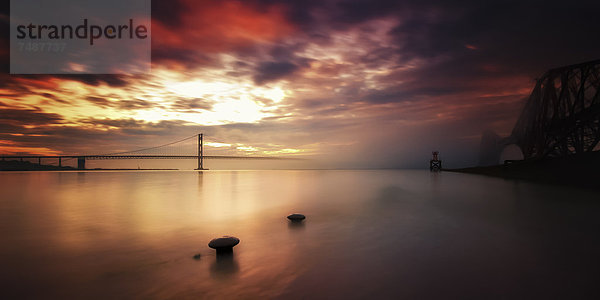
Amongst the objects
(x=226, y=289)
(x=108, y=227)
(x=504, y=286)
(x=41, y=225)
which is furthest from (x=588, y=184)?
(x=41, y=225)

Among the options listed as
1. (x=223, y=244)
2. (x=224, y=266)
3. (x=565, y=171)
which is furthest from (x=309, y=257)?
(x=565, y=171)

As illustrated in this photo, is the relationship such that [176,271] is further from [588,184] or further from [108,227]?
[588,184]

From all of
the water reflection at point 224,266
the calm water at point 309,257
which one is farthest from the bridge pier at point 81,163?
the water reflection at point 224,266

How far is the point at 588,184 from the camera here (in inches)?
1037

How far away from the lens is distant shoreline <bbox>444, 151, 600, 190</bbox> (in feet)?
87.4

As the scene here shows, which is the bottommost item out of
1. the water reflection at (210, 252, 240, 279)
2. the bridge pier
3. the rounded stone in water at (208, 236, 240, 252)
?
the bridge pier

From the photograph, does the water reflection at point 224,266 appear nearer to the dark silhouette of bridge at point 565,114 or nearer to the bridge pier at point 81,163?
the dark silhouette of bridge at point 565,114

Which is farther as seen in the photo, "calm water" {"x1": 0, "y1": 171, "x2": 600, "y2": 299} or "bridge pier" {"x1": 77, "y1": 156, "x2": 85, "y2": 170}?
"bridge pier" {"x1": 77, "y1": 156, "x2": 85, "y2": 170}

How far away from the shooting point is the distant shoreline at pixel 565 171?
1049 inches

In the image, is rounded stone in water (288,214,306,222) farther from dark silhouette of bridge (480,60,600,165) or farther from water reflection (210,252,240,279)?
dark silhouette of bridge (480,60,600,165)

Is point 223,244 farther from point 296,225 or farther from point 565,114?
point 565,114

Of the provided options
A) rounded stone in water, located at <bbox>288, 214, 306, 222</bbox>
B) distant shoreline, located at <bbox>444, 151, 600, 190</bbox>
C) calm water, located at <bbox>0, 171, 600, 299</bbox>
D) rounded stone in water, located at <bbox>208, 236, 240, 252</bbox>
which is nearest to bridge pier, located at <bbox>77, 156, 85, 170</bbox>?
calm water, located at <bbox>0, 171, 600, 299</bbox>

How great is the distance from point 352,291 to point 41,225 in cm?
1325

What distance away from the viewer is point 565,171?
3033 cm
